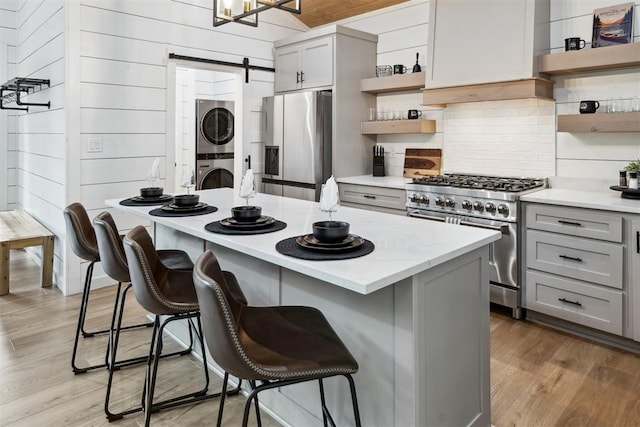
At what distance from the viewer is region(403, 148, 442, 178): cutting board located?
4457 mm

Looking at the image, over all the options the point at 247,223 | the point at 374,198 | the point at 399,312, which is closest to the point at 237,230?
the point at 247,223

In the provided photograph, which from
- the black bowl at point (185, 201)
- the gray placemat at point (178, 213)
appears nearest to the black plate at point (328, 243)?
the gray placemat at point (178, 213)

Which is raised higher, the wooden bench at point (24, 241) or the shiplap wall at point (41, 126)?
the shiplap wall at point (41, 126)

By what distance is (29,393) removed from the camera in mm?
2373

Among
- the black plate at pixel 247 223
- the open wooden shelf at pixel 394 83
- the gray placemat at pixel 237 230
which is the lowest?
the gray placemat at pixel 237 230

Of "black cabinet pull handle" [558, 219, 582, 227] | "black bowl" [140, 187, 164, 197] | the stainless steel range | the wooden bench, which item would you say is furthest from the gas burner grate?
the wooden bench

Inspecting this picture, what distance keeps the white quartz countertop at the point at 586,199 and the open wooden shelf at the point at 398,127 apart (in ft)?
4.26

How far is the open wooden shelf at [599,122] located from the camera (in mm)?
3025

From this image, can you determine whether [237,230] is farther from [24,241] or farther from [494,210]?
[24,241]

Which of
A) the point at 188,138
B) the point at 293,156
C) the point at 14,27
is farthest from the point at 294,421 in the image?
the point at 14,27

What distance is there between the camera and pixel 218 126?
6.29 m

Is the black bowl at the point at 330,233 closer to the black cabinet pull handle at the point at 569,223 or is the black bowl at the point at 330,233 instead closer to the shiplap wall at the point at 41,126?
the black cabinet pull handle at the point at 569,223

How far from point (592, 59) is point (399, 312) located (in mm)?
2693

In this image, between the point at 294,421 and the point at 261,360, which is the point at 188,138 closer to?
the point at 294,421
